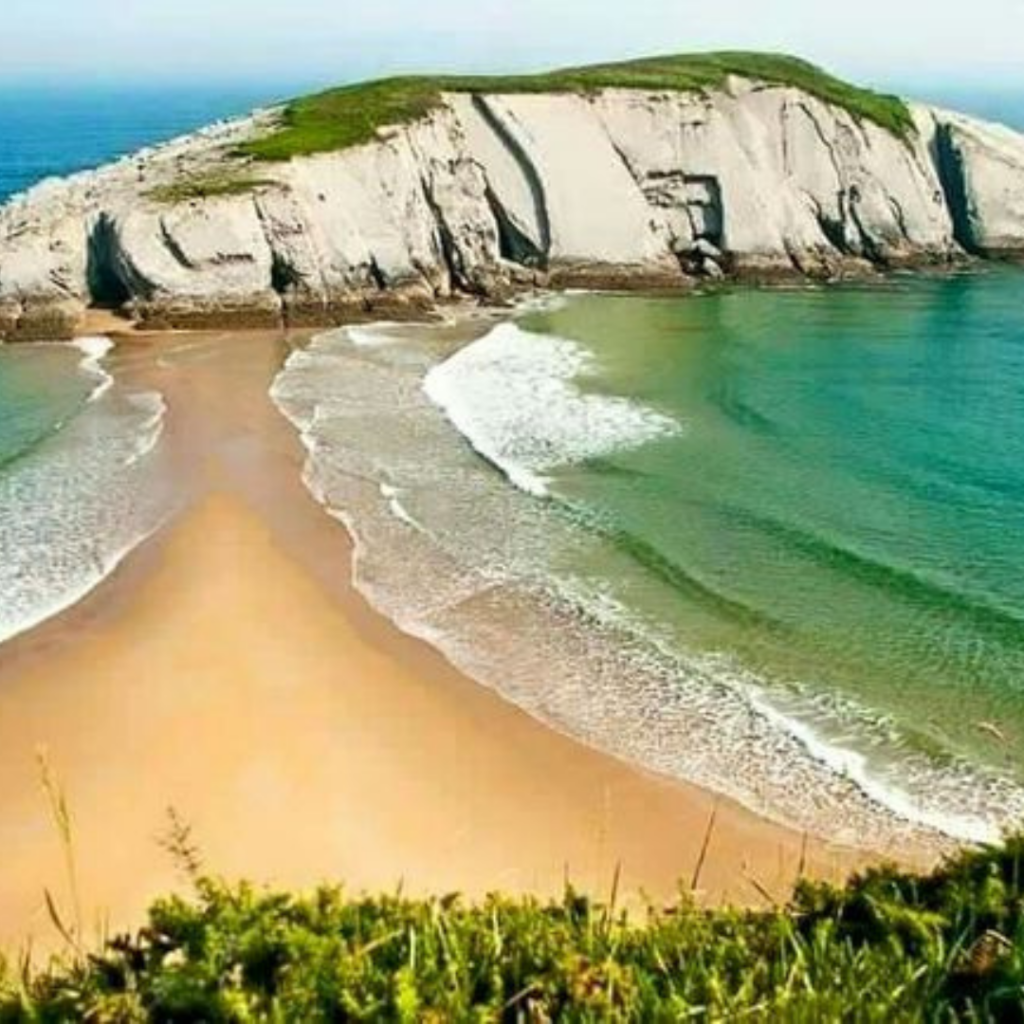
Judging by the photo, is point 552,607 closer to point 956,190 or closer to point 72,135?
point 956,190

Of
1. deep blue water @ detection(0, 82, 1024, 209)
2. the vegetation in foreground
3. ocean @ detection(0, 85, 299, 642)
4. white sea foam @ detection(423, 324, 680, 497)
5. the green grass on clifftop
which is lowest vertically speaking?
deep blue water @ detection(0, 82, 1024, 209)

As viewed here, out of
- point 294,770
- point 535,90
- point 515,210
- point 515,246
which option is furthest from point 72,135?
point 294,770

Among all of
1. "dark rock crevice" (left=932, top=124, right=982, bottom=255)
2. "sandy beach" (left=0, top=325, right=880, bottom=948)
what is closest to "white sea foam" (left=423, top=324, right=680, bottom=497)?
"sandy beach" (left=0, top=325, right=880, bottom=948)

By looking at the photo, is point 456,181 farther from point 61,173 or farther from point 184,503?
point 61,173

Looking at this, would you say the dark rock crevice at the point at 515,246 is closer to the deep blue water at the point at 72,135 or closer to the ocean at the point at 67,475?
the ocean at the point at 67,475

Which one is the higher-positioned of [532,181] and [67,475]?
[532,181]

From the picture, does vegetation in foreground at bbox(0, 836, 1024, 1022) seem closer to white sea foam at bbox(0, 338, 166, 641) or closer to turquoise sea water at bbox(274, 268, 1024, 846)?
turquoise sea water at bbox(274, 268, 1024, 846)

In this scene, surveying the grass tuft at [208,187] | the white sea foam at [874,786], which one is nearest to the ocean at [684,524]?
the white sea foam at [874,786]

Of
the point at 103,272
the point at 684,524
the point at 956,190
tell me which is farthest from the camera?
the point at 956,190
